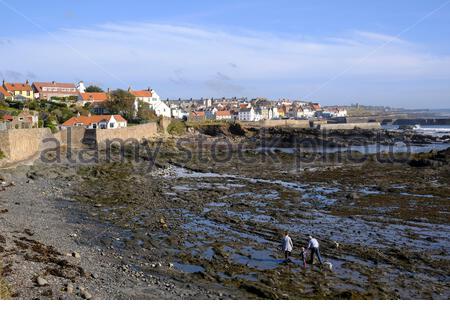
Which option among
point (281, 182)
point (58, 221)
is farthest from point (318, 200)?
point (58, 221)

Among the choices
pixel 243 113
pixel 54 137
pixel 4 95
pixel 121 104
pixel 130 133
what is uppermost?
pixel 4 95

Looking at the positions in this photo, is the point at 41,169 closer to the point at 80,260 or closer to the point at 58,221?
the point at 58,221

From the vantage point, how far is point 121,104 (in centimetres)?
6081

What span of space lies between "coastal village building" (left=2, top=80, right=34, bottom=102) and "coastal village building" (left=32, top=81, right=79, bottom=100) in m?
1.22

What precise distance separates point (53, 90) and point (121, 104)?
16.3 meters

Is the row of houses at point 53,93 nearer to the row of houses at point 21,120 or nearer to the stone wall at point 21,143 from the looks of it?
the row of houses at point 21,120

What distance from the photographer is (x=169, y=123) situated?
67875 mm

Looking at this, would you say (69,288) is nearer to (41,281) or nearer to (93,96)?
(41,281)

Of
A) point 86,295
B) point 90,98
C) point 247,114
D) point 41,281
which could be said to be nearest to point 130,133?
point 90,98

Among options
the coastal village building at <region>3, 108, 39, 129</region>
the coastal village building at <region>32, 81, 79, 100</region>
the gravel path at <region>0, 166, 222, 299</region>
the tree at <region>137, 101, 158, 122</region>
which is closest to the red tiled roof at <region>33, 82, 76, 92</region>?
Answer: the coastal village building at <region>32, 81, 79, 100</region>

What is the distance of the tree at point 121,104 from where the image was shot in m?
60.5

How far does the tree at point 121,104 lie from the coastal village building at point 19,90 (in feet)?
40.7

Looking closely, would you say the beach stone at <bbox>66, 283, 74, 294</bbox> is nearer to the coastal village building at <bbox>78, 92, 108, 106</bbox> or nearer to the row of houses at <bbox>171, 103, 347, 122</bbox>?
the coastal village building at <bbox>78, 92, 108, 106</bbox>

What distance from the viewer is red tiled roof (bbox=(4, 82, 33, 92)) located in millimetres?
66000
